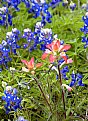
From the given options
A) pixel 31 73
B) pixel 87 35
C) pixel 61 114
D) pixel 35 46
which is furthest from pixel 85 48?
pixel 31 73

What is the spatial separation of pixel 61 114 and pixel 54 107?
114 millimetres

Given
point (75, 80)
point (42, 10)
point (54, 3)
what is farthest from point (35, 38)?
point (54, 3)

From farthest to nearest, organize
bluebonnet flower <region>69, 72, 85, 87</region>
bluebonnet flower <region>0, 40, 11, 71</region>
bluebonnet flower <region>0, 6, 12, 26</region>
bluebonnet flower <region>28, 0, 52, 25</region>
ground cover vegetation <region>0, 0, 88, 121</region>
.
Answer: bluebonnet flower <region>28, 0, 52, 25</region> < bluebonnet flower <region>0, 6, 12, 26</region> < bluebonnet flower <region>0, 40, 11, 71</region> < bluebonnet flower <region>69, 72, 85, 87</region> < ground cover vegetation <region>0, 0, 88, 121</region>

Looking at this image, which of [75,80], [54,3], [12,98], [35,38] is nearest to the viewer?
[12,98]

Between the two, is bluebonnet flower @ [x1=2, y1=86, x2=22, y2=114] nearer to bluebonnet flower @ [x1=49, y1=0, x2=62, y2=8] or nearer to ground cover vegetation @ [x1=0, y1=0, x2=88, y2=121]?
ground cover vegetation @ [x1=0, y1=0, x2=88, y2=121]

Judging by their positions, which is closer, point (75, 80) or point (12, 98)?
point (12, 98)

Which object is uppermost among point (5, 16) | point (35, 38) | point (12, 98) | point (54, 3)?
point (54, 3)

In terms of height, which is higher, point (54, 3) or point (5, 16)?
point (54, 3)

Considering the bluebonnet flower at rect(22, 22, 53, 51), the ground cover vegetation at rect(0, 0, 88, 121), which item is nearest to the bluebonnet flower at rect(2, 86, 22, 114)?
the ground cover vegetation at rect(0, 0, 88, 121)

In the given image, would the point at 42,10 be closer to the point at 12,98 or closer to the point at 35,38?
the point at 35,38

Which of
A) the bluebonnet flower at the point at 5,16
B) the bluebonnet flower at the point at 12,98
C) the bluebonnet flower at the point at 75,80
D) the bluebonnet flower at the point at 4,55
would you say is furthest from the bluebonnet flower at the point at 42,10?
the bluebonnet flower at the point at 12,98

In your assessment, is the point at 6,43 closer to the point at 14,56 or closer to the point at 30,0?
the point at 14,56

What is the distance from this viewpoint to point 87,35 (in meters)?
3.07

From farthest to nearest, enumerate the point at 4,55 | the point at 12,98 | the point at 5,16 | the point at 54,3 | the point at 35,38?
the point at 54,3
the point at 5,16
the point at 35,38
the point at 4,55
the point at 12,98
